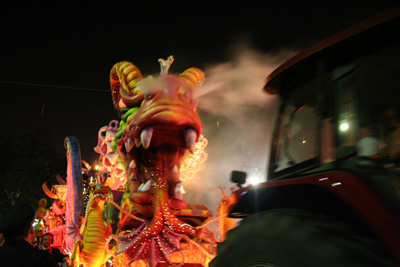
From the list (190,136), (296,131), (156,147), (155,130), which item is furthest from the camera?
(156,147)

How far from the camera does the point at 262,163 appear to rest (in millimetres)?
17797

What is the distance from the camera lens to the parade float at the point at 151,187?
17.5 feet

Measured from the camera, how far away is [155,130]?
18.3ft

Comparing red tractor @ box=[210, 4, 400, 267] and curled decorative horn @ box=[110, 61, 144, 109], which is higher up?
curled decorative horn @ box=[110, 61, 144, 109]

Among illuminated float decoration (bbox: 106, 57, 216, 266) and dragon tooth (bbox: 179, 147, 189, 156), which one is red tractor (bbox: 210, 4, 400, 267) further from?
dragon tooth (bbox: 179, 147, 189, 156)

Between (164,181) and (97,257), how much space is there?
228cm

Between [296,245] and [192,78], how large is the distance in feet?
16.0

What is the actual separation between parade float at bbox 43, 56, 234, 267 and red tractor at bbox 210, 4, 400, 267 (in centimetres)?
313

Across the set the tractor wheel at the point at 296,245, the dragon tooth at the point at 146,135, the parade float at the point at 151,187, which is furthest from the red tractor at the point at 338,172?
the parade float at the point at 151,187

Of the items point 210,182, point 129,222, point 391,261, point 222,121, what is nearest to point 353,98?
point 391,261

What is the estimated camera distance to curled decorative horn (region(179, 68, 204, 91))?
5852 mm

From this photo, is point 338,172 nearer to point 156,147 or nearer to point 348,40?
point 348,40

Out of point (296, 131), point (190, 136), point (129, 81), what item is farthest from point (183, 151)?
point (296, 131)

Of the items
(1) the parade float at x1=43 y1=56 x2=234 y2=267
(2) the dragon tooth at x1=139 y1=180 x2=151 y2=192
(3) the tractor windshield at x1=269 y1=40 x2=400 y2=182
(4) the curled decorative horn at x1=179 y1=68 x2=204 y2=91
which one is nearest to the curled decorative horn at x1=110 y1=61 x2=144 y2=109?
(1) the parade float at x1=43 y1=56 x2=234 y2=267
